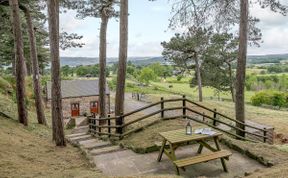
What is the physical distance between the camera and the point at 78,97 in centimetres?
2847

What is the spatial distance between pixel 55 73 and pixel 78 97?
1987cm

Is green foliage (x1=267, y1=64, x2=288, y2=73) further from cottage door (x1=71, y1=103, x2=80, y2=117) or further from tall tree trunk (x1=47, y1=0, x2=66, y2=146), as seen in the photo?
tall tree trunk (x1=47, y1=0, x2=66, y2=146)

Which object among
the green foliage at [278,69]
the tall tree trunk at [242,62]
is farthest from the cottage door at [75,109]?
the green foliage at [278,69]

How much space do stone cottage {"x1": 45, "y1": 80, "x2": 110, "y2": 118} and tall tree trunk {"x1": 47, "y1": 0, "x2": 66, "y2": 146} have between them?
59.7 ft

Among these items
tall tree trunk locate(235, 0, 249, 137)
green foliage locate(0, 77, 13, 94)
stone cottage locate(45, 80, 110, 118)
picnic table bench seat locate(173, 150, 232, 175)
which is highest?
tall tree trunk locate(235, 0, 249, 137)

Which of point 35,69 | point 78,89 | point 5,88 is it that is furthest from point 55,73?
point 78,89

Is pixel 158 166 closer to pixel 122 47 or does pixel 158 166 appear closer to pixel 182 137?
pixel 182 137

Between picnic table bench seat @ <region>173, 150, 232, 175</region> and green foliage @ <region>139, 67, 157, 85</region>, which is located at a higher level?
picnic table bench seat @ <region>173, 150, 232, 175</region>

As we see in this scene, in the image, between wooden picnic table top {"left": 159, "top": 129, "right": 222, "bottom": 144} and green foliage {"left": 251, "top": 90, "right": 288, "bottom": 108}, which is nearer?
wooden picnic table top {"left": 159, "top": 129, "right": 222, "bottom": 144}

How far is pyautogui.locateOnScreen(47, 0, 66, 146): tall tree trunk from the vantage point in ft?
28.8

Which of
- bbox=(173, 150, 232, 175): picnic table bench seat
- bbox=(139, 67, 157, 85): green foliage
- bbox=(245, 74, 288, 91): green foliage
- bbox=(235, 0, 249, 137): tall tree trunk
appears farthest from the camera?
bbox=(245, 74, 288, 91): green foliage

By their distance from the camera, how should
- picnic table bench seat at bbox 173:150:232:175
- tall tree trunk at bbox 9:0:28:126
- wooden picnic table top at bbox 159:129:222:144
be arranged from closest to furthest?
picnic table bench seat at bbox 173:150:232:175, wooden picnic table top at bbox 159:129:222:144, tall tree trunk at bbox 9:0:28:126

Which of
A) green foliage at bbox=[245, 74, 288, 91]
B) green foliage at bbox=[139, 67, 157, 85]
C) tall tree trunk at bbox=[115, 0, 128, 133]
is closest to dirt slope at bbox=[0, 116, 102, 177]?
tall tree trunk at bbox=[115, 0, 128, 133]

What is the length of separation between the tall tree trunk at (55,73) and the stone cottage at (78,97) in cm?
1819
